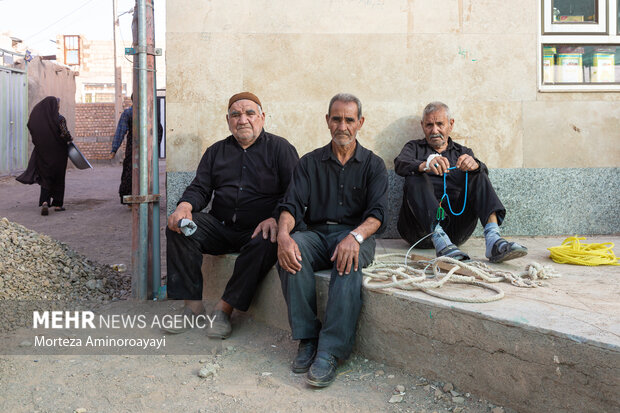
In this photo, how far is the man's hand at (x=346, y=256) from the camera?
2.87 meters

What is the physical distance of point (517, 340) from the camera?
7.55ft

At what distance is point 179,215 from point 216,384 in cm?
115

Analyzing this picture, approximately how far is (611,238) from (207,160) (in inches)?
→ 132

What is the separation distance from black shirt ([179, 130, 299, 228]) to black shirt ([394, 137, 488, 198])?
808 millimetres

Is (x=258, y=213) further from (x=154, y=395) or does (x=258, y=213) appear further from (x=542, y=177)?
(x=542, y=177)

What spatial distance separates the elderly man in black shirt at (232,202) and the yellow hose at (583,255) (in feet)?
6.19

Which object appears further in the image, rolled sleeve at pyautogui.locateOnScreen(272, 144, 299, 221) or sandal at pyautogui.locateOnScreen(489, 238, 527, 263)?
rolled sleeve at pyautogui.locateOnScreen(272, 144, 299, 221)

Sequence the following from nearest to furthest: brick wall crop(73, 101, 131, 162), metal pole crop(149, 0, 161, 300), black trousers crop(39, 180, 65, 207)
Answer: metal pole crop(149, 0, 161, 300)
black trousers crop(39, 180, 65, 207)
brick wall crop(73, 101, 131, 162)

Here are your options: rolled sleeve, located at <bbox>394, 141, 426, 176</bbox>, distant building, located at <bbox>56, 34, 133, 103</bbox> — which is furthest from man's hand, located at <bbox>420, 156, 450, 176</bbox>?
distant building, located at <bbox>56, 34, 133, 103</bbox>

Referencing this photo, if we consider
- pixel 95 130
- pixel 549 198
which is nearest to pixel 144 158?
pixel 549 198

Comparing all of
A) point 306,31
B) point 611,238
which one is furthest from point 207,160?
point 611,238

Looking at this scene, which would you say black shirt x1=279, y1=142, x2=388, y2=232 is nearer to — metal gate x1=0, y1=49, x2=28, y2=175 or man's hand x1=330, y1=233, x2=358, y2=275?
man's hand x1=330, y1=233, x2=358, y2=275

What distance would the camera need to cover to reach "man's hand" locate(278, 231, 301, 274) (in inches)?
118

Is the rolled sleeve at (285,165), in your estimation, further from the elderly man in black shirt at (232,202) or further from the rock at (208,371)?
the rock at (208,371)
